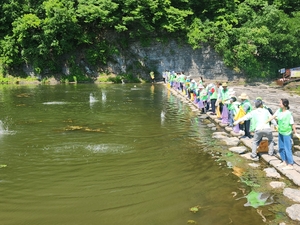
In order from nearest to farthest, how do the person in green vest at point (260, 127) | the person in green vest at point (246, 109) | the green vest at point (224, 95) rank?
the person in green vest at point (260, 127) → the person in green vest at point (246, 109) → the green vest at point (224, 95)

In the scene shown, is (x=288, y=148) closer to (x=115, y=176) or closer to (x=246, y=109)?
(x=246, y=109)

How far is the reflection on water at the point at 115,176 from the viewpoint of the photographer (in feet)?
19.5

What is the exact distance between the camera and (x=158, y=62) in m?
38.8

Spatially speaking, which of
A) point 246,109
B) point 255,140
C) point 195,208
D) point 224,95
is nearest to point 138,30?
point 224,95

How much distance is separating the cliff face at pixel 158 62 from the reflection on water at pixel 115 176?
81.6 ft

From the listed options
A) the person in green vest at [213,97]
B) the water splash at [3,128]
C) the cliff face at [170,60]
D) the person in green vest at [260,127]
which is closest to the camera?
the person in green vest at [260,127]

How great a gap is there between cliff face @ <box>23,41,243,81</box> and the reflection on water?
81.6 ft

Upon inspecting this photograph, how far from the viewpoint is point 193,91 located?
20.6 m

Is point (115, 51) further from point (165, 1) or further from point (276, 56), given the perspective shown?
point (276, 56)

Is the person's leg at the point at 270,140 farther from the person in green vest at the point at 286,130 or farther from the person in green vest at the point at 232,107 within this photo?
the person in green vest at the point at 232,107

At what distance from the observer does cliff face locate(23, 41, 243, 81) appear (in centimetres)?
3809

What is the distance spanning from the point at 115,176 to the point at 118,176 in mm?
69

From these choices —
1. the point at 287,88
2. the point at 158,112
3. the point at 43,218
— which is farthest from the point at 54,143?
the point at 287,88

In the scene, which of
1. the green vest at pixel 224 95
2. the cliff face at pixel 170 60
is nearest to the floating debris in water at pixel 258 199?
the green vest at pixel 224 95
